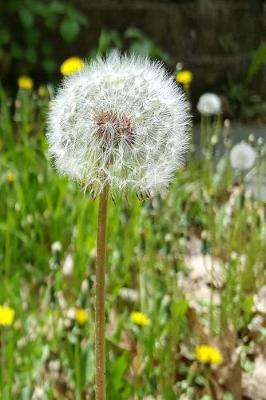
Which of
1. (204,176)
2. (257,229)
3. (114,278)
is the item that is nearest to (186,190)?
(204,176)

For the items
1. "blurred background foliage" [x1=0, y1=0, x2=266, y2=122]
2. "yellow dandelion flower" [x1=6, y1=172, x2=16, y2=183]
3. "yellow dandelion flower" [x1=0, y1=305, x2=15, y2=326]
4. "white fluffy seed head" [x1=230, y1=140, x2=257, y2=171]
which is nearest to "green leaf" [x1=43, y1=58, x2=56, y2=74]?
"blurred background foliage" [x1=0, y1=0, x2=266, y2=122]

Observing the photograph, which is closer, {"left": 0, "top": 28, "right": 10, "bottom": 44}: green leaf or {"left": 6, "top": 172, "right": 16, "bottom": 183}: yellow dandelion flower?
{"left": 6, "top": 172, "right": 16, "bottom": 183}: yellow dandelion flower

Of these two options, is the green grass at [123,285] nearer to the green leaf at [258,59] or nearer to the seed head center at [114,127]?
the seed head center at [114,127]

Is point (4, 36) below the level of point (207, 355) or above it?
above

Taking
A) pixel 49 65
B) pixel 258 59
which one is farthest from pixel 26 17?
pixel 258 59

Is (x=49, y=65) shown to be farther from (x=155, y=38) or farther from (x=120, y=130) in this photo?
(x=120, y=130)

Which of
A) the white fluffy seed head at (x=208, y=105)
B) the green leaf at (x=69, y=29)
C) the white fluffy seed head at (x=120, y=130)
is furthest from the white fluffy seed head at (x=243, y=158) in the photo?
the green leaf at (x=69, y=29)

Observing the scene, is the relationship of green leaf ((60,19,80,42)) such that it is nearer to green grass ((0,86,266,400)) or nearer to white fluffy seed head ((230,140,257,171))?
green grass ((0,86,266,400))

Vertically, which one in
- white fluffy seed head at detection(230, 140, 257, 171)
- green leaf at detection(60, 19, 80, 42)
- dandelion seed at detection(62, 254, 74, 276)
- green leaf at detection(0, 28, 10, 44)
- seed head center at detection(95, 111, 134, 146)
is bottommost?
dandelion seed at detection(62, 254, 74, 276)
